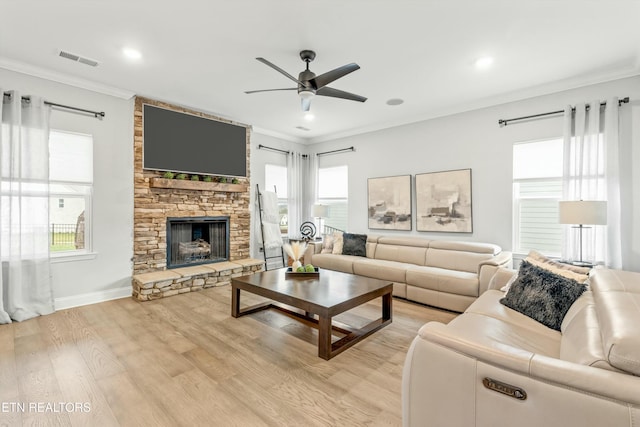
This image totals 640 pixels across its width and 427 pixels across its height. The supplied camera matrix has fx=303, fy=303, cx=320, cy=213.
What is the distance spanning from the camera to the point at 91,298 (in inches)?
155

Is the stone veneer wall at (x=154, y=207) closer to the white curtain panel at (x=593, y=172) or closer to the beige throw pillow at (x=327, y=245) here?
the beige throw pillow at (x=327, y=245)

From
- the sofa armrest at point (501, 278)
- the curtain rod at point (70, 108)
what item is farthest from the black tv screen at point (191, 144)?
the sofa armrest at point (501, 278)

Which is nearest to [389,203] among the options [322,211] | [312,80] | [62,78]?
[322,211]

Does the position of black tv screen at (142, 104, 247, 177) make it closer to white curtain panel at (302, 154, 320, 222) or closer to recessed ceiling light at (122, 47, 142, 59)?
recessed ceiling light at (122, 47, 142, 59)

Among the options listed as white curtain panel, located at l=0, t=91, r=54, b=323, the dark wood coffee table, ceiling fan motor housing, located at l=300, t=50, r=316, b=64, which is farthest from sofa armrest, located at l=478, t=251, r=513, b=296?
white curtain panel, located at l=0, t=91, r=54, b=323

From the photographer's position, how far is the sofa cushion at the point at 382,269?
4.17 m

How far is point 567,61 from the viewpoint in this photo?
3.30 metres

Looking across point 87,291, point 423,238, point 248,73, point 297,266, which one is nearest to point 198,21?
point 248,73

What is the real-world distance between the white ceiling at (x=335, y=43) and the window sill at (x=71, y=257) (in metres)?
2.16

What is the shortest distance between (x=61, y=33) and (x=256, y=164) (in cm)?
345

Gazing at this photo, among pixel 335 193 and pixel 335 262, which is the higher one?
pixel 335 193

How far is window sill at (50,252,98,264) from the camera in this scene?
3.71m

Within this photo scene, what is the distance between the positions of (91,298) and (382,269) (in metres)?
3.91

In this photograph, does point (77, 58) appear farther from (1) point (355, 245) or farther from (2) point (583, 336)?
(2) point (583, 336)
